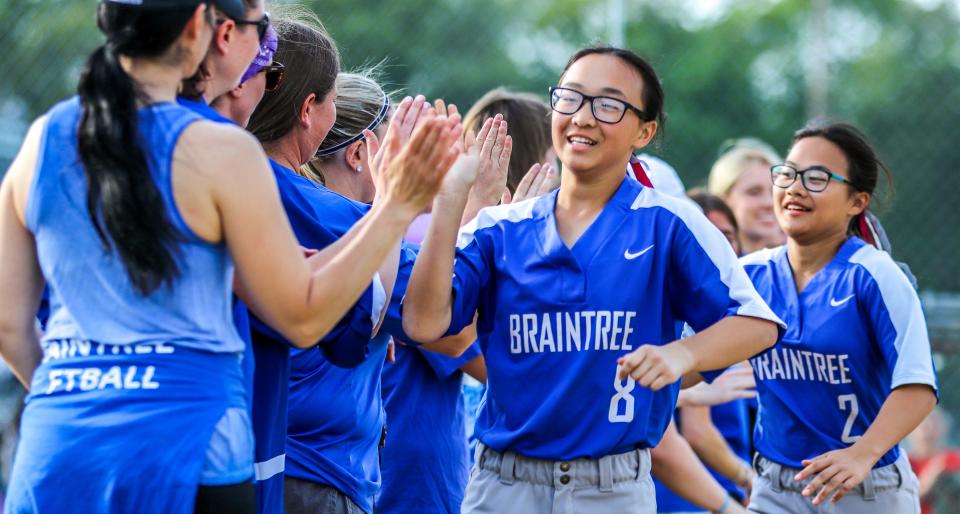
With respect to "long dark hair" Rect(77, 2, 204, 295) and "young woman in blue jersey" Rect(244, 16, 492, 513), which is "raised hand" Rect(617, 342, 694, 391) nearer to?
"young woman in blue jersey" Rect(244, 16, 492, 513)

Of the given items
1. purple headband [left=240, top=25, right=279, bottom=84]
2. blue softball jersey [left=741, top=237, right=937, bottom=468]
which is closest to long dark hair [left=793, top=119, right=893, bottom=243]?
blue softball jersey [left=741, top=237, right=937, bottom=468]

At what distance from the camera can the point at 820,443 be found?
374 centimetres

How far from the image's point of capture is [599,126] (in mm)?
3066

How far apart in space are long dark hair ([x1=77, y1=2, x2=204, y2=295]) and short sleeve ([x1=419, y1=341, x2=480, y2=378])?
4.94 ft

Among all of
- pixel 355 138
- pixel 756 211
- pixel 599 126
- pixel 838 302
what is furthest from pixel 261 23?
pixel 756 211

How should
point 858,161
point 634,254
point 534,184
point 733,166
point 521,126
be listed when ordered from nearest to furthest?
1. point 634,254
2. point 534,184
3. point 858,161
4. point 521,126
5. point 733,166

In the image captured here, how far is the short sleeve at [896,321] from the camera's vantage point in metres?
3.53

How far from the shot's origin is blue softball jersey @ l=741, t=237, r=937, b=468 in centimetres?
362

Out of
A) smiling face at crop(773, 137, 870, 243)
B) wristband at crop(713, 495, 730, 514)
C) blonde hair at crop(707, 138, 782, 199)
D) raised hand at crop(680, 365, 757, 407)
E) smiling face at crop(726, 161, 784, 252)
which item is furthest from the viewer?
blonde hair at crop(707, 138, 782, 199)

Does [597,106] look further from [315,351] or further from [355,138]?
[315,351]

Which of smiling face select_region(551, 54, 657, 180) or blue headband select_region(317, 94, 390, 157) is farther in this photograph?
blue headband select_region(317, 94, 390, 157)

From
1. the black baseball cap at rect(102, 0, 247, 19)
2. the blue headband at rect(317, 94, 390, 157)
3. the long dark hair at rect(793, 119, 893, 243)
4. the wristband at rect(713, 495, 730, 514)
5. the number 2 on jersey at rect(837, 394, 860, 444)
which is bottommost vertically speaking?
the wristband at rect(713, 495, 730, 514)

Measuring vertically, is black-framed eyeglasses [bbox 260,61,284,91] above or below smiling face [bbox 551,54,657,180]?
below

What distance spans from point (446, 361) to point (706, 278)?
919mm
